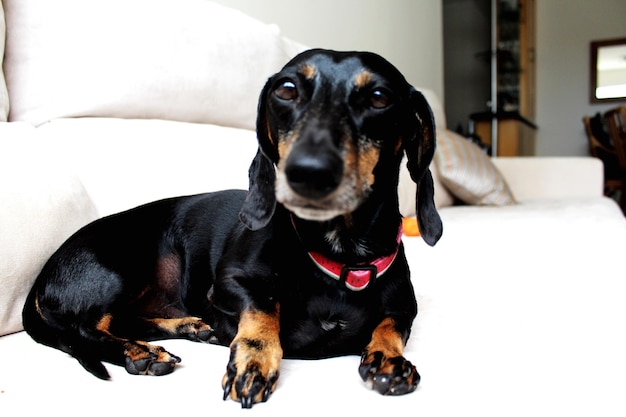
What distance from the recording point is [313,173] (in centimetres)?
81

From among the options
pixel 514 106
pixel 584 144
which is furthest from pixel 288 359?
pixel 584 144

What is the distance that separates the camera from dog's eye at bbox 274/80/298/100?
3.32 ft

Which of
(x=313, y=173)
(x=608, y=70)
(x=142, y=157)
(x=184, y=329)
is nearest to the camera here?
(x=313, y=173)

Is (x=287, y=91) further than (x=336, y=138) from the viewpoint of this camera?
Yes

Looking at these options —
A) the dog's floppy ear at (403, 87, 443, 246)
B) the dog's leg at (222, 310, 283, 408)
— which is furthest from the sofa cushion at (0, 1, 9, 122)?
A: the dog's floppy ear at (403, 87, 443, 246)

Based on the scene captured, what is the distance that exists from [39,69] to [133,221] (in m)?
0.60

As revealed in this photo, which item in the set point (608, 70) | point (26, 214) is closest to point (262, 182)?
point (26, 214)

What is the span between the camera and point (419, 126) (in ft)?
3.74

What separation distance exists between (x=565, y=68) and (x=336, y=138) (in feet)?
28.1

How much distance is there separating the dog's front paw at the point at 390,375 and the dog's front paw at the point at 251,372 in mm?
146

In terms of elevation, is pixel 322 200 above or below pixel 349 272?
above

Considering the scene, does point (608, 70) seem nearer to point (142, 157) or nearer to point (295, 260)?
point (142, 157)

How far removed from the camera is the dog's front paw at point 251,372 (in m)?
0.84

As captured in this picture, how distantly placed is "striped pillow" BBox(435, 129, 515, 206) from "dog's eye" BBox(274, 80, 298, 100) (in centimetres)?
230
